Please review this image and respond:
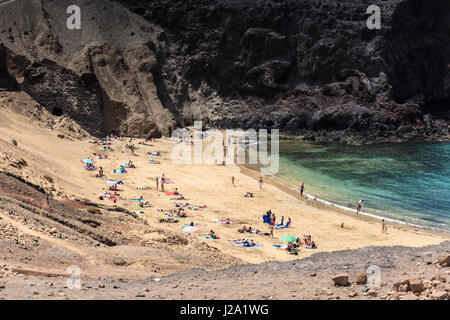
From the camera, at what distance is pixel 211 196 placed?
2997 cm

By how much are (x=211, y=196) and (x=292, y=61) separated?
48.3 meters

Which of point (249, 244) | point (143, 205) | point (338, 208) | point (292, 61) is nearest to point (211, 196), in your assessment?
point (143, 205)

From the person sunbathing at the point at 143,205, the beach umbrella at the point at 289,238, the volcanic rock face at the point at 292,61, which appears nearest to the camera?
the beach umbrella at the point at 289,238

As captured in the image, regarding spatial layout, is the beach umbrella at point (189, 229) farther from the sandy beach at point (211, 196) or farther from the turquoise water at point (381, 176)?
the turquoise water at point (381, 176)

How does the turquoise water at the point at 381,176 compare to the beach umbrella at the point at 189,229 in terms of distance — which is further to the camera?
A: the turquoise water at the point at 381,176

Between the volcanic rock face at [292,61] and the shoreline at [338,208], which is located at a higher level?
the volcanic rock face at [292,61]

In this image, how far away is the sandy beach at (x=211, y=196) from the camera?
21.6 meters

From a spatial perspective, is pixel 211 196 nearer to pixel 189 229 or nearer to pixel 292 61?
pixel 189 229

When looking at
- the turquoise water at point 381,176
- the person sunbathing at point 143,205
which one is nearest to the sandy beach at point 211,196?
→ the person sunbathing at point 143,205

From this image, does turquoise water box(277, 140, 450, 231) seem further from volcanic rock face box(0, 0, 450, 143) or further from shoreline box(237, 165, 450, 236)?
volcanic rock face box(0, 0, 450, 143)

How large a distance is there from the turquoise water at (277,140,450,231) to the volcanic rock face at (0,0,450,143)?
764 cm

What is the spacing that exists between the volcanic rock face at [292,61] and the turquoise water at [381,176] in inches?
301
